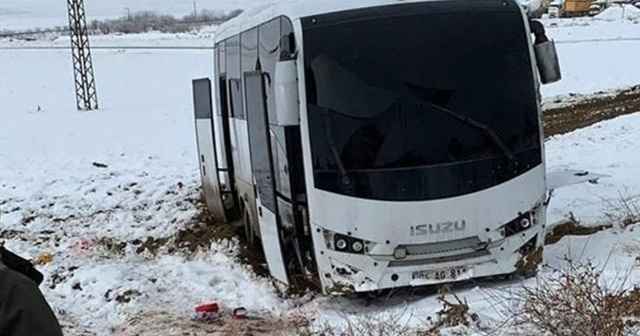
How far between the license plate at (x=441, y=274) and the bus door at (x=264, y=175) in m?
1.36

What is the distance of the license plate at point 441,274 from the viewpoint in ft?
24.0

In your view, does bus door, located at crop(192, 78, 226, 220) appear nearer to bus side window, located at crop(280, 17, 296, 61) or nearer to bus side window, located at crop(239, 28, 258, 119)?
bus side window, located at crop(239, 28, 258, 119)

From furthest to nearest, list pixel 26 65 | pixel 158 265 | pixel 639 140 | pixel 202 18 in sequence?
pixel 202 18, pixel 26 65, pixel 639 140, pixel 158 265

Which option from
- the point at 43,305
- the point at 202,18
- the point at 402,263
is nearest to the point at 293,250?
the point at 402,263

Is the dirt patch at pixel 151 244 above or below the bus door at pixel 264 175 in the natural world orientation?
below

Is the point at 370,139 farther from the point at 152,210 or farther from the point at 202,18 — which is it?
the point at 202,18

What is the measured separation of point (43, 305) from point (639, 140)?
14.1 m

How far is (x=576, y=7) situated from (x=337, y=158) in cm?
8303

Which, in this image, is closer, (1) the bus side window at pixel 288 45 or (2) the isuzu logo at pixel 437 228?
(2) the isuzu logo at pixel 437 228

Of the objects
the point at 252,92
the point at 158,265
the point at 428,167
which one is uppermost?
the point at 252,92

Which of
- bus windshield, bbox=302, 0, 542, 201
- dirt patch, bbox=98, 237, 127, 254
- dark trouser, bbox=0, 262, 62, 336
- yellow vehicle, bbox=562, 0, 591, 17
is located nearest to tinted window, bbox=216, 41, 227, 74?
dirt patch, bbox=98, 237, 127, 254

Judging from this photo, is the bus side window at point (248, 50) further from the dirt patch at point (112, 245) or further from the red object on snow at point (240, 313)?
the red object on snow at point (240, 313)

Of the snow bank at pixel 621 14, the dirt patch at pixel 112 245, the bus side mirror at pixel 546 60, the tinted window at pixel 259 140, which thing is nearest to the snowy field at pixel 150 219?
the dirt patch at pixel 112 245

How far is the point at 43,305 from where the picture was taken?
2.65 m
